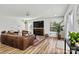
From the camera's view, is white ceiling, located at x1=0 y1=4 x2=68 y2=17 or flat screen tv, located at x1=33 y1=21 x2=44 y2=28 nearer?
white ceiling, located at x1=0 y1=4 x2=68 y2=17

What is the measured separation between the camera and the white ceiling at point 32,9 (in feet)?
7.19

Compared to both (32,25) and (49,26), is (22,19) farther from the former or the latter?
(49,26)

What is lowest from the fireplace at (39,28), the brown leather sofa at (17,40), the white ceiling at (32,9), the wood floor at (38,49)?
the wood floor at (38,49)

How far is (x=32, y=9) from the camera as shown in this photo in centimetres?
223

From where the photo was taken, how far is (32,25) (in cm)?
236

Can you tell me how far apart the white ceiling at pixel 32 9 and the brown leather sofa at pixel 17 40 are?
1.56 ft

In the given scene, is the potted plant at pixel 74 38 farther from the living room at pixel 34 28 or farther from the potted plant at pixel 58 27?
the potted plant at pixel 58 27

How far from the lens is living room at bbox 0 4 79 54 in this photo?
2.21 m

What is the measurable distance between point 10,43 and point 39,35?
659 millimetres

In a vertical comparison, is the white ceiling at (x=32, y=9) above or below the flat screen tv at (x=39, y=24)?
above

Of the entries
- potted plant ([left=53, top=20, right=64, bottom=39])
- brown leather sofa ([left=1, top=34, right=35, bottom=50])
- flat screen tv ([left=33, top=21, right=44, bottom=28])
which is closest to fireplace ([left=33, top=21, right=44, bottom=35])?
flat screen tv ([left=33, top=21, right=44, bottom=28])

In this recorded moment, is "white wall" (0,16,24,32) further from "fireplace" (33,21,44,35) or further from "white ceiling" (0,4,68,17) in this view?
"fireplace" (33,21,44,35)

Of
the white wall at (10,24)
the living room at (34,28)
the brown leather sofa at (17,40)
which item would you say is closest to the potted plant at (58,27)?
the living room at (34,28)

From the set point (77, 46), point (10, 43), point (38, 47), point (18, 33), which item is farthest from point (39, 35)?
point (77, 46)
